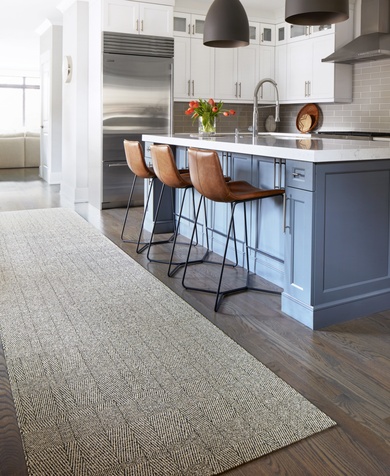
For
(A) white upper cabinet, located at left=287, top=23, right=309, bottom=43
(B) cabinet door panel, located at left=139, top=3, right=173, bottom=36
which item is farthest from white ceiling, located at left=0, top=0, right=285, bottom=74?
(B) cabinet door panel, located at left=139, top=3, right=173, bottom=36

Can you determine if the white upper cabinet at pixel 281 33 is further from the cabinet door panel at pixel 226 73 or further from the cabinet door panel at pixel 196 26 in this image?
the cabinet door panel at pixel 196 26

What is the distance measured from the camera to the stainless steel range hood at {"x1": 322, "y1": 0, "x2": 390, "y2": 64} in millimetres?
5289

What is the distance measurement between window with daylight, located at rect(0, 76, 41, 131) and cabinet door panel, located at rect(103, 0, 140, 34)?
29.2 feet

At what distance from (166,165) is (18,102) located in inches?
479

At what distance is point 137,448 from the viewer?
1556 millimetres

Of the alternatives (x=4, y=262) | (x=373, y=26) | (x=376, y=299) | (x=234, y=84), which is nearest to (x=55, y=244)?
(x=4, y=262)

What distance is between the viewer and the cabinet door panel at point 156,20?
5.69m

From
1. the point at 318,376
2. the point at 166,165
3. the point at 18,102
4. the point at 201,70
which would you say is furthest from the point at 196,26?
the point at 18,102

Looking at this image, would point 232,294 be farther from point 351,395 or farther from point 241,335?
point 351,395

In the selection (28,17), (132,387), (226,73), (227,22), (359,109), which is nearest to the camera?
(132,387)

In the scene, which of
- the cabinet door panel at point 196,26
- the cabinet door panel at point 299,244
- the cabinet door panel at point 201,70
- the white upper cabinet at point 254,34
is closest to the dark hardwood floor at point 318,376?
the cabinet door panel at point 299,244

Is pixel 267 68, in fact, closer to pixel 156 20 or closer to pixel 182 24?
pixel 182 24

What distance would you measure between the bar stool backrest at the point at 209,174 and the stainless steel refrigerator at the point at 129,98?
10.6 feet

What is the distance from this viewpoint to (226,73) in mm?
6586
